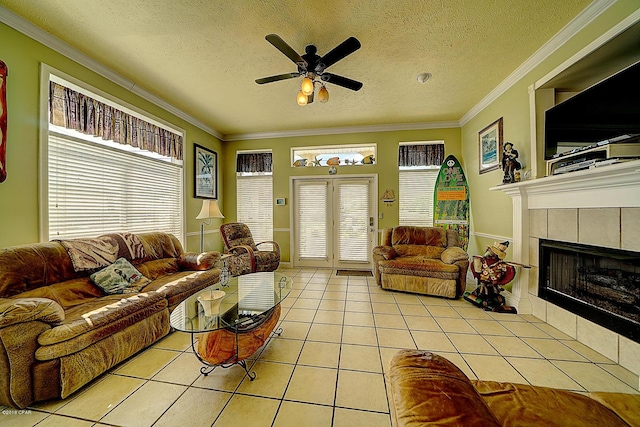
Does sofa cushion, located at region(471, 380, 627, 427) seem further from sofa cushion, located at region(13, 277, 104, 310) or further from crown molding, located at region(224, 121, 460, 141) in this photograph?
crown molding, located at region(224, 121, 460, 141)

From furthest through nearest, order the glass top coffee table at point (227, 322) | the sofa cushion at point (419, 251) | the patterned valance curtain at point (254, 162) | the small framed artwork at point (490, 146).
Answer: the patterned valance curtain at point (254, 162), the sofa cushion at point (419, 251), the small framed artwork at point (490, 146), the glass top coffee table at point (227, 322)

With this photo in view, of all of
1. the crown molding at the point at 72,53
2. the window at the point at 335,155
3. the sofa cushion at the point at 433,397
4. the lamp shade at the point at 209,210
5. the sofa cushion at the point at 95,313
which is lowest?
the sofa cushion at the point at 95,313

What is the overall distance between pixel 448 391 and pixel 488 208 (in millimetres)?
3686

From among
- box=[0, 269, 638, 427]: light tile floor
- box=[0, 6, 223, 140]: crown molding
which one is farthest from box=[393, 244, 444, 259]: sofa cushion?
box=[0, 6, 223, 140]: crown molding

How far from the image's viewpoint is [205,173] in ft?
15.1

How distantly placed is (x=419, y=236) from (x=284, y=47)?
3.29 metres

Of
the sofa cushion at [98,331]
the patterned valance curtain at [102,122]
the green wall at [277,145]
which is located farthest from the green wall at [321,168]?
the sofa cushion at [98,331]

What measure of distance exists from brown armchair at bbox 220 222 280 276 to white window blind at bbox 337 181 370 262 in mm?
1393

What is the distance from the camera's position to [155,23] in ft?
6.88

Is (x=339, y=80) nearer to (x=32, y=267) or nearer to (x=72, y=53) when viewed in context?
(x=72, y=53)

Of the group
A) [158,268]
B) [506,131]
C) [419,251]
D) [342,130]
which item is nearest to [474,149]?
[506,131]

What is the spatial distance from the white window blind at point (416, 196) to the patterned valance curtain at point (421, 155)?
155mm

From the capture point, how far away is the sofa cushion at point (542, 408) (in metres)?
0.84

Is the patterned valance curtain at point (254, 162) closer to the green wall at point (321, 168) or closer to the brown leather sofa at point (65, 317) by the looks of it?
the green wall at point (321, 168)
